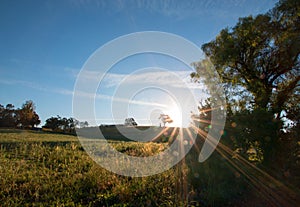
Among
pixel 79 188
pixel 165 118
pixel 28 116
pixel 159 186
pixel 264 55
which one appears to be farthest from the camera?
pixel 28 116

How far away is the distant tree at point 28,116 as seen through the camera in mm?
39575

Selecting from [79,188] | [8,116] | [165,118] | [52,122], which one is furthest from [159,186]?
[8,116]

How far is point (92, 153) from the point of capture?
1047 cm

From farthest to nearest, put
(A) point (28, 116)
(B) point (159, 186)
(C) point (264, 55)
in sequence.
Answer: (A) point (28, 116)
(C) point (264, 55)
(B) point (159, 186)

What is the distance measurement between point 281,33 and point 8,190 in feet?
52.2

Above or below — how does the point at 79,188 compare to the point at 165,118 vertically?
below

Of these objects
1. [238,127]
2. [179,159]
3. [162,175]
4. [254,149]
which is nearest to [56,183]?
[162,175]

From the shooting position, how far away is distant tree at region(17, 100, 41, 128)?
130 feet

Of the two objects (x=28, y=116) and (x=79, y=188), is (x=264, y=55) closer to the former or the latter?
(x=79, y=188)

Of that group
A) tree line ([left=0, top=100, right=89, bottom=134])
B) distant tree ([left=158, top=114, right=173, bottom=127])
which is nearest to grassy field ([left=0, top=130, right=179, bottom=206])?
distant tree ([left=158, top=114, right=173, bottom=127])

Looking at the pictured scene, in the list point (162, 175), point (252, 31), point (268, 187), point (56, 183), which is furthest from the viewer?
point (252, 31)

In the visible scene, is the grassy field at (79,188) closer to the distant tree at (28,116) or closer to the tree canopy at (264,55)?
the tree canopy at (264,55)

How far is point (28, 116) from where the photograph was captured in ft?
130

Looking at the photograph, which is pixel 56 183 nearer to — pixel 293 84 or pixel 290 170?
pixel 290 170
